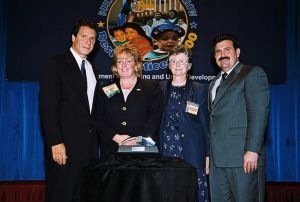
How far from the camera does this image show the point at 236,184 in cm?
296

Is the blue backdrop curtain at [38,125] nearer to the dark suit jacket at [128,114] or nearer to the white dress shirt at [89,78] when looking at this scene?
the white dress shirt at [89,78]

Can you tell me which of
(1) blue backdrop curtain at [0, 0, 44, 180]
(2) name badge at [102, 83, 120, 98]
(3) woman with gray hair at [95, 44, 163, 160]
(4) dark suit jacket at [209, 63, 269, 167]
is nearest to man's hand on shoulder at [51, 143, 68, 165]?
(3) woman with gray hair at [95, 44, 163, 160]

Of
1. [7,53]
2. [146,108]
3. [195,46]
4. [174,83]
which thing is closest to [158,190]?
[146,108]

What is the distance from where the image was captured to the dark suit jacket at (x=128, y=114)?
2984 mm

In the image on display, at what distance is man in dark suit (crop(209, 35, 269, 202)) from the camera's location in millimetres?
2883

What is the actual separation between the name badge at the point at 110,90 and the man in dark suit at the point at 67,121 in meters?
0.11

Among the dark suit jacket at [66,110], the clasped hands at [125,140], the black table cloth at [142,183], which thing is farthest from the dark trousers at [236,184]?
the dark suit jacket at [66,110]

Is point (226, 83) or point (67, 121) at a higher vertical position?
point (226, 83)

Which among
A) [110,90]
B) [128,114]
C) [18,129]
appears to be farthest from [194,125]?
[18,129]

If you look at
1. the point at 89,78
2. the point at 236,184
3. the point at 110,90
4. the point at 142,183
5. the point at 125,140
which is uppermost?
the point at 89,78

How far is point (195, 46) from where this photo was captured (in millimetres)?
4680

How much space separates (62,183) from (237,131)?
138cm

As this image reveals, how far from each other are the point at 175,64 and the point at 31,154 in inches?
100

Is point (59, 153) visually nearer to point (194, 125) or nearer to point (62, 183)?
point (62, 183)
